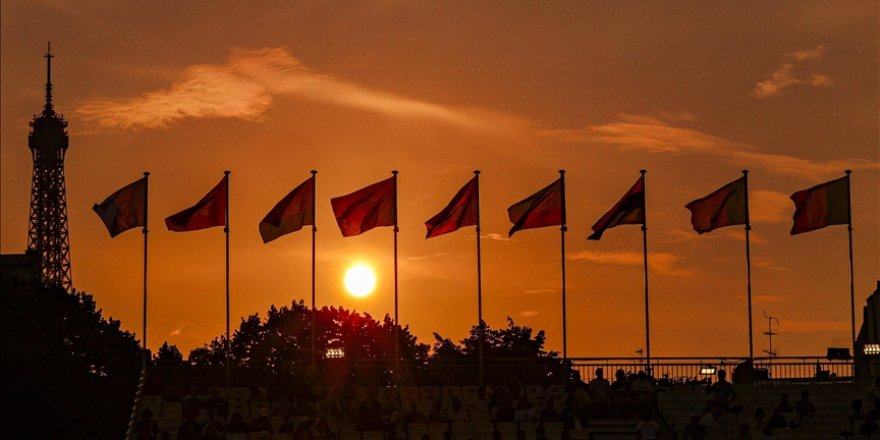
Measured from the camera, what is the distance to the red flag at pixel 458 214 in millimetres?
53781

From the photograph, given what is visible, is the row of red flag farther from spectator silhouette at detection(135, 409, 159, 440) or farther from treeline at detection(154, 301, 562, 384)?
treeline at detection(154, 301, 562, 384)

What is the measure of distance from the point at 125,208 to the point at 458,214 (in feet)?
35.5

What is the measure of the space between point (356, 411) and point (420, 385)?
5093mm

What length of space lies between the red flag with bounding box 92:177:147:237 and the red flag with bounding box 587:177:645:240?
14.7m

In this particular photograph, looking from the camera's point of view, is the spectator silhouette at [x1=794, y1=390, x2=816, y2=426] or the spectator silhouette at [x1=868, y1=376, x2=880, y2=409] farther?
the spectator silhouette at [x1=868, y1=376, x2=880, y2=409]

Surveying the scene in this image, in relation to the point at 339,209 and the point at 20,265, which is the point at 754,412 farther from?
the point at 20,265

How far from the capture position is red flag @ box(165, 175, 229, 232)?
2078 inches

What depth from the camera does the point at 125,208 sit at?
53.4 meters

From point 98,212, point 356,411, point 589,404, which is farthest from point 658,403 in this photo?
point 98,212

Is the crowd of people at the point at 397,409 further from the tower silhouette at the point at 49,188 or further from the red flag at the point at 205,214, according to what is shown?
the tower silhouette at the point at 49,188

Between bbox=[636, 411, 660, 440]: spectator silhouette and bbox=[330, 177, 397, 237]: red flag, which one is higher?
bbox=[330, 177, 397, 237]: red flag

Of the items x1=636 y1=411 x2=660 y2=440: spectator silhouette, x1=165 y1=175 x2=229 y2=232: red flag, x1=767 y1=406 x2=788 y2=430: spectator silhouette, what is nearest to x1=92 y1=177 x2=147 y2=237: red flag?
x1=165 y1=175 x2=229 y2=232: red flag

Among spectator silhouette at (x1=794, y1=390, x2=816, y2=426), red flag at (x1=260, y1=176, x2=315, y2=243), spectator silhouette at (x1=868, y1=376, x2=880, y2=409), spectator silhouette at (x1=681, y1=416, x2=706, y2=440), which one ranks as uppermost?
red flag at (x1=260, y1=176, x2=315, y2=243)

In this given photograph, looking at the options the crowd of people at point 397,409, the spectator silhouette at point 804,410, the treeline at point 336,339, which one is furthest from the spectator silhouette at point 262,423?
the treeline at point 336,339
